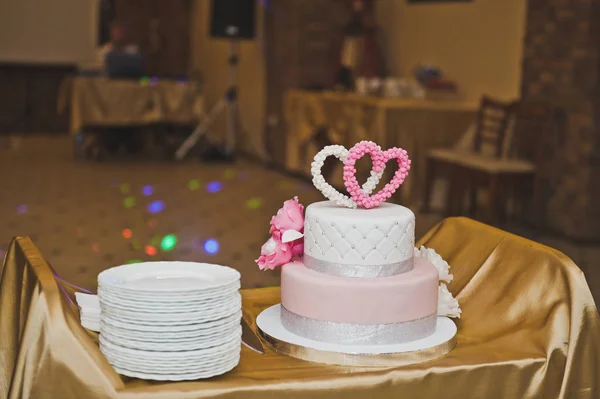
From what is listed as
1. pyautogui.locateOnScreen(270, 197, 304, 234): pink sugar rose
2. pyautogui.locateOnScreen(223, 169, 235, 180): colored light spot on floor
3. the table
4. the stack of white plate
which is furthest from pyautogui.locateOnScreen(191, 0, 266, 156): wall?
the stack of white plate

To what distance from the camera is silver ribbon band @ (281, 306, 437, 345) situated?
55.0 inches

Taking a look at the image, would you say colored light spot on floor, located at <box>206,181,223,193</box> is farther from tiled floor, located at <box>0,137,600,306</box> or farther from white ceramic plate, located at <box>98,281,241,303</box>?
white ceramic plate, located at <box>98,281,241,303</box>

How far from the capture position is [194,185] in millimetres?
7039

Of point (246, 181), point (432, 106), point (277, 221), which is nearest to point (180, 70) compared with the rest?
point (246, 181)

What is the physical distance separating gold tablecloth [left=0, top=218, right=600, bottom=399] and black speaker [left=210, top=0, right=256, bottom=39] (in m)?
6.63

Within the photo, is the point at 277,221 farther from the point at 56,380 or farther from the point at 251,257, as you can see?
the point at 251,257

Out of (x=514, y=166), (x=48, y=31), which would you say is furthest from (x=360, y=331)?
(x=48, y=31)

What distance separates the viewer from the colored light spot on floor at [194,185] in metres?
6.87

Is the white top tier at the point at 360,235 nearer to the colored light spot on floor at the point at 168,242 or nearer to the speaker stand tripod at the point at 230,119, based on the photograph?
the colored light spot on floor at the point at 168,242

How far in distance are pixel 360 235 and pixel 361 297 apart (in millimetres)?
100

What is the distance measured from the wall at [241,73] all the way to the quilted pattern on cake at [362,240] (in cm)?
750

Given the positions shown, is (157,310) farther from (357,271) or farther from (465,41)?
(465,41)

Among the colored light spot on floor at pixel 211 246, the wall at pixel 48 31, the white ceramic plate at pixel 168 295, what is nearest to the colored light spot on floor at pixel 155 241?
the colored light spot on floor at pixel 211 246

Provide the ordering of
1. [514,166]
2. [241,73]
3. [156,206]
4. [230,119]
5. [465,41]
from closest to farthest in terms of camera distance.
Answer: [514,166] → [156,206] → [465,41] → [230,119] → [241,73]
